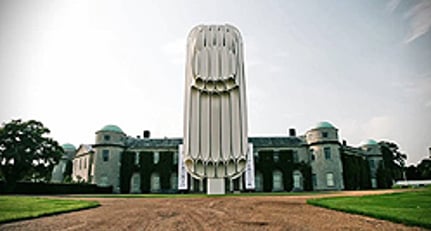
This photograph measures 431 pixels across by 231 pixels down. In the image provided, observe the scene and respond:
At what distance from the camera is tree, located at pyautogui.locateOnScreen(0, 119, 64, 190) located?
34844mm

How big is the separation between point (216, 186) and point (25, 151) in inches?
887

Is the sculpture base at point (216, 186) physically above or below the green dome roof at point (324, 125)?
below

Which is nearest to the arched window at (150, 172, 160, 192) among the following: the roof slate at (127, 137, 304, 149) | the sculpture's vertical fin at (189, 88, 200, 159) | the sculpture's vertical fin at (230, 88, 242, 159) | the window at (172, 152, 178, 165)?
the window at (172, 152, 178, 165)

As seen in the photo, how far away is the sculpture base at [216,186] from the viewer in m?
29.6

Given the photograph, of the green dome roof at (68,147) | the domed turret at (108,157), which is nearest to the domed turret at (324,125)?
the domed turret at (108,157)

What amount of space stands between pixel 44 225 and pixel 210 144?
2156 cm

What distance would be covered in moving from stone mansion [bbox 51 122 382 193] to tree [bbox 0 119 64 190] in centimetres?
936

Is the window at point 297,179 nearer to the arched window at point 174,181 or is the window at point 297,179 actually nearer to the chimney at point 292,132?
the chimney at point 292,132

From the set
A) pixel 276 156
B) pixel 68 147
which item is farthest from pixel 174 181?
pixel 68 147

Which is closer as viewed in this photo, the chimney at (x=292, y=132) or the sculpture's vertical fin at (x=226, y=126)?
the sculpture's vertical fin at (x=226, y=126)

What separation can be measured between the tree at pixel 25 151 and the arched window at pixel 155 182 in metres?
14.1

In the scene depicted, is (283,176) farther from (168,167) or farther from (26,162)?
(26,162)

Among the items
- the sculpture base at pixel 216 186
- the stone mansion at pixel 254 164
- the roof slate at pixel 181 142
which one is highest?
the roof slate at pixel 181 142

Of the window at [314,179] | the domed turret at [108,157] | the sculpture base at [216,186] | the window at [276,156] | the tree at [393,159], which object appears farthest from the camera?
the tree at [393,159]
